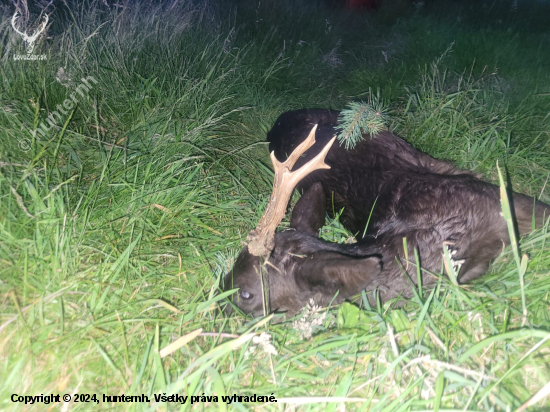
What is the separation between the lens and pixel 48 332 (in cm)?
220

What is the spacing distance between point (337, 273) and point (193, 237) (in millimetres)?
1296

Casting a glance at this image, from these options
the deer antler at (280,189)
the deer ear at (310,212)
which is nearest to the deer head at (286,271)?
the deer antler at (280,189)

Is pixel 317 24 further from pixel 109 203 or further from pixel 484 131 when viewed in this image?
pixel 109 203

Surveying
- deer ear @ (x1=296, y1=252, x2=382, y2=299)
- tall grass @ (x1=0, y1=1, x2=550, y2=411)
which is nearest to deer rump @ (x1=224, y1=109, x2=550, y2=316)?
deer ear @ (x1=296, y1=252, x2=382, y2=299)

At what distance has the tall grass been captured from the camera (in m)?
2.01

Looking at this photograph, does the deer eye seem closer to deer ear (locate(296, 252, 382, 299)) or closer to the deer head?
the deer head

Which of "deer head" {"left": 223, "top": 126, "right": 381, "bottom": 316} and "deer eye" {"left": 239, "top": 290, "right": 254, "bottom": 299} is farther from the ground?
"deer head" {"left": 223, "top": 126, "right": 381, "bottom": 316}

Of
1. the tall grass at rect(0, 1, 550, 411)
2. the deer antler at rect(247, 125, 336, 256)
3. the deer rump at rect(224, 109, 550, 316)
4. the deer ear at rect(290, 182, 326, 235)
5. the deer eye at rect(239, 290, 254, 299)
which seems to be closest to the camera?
the tall grass at rect(0, 1, 550, 411)

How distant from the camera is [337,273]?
7.78ft

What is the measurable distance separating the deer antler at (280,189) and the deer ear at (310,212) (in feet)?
1.61

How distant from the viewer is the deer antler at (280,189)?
2.13 m

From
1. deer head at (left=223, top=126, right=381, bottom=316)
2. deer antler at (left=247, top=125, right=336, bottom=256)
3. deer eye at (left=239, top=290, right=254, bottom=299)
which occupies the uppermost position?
deer antler at (left=247, top=125, right=336, bottom=256)

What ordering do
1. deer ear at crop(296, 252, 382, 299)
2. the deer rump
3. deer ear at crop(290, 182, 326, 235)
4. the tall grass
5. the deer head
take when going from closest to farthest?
the tall grass
deer ear at crop(296, 252, 382, 299)
the deer head
the deer rump
deer ear at crop(290, 182, 326, 235)

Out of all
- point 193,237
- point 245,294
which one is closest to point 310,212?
point 245,294
